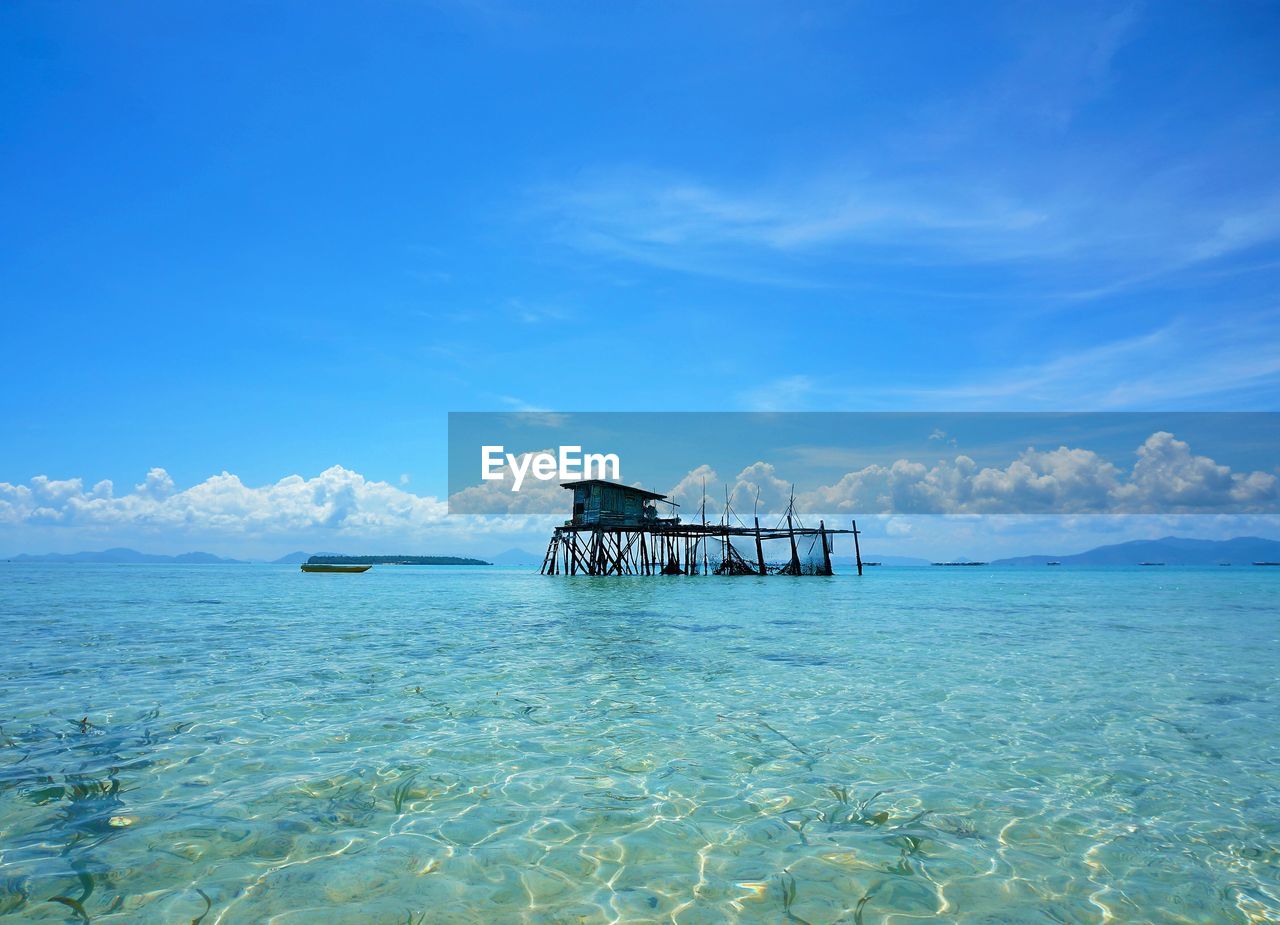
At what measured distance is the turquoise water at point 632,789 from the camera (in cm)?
484

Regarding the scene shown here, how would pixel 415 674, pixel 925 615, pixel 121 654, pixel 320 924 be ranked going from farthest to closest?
pixel 925 615 < pixel 121 654 < pixel 415 674 < pixel 320 924

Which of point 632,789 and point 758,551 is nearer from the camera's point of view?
point 632,789

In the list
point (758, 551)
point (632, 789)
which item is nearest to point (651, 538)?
point (758, 551)

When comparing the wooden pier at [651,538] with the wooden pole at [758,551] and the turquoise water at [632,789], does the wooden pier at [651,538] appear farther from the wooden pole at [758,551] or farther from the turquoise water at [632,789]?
the turquoise water at [632,789]

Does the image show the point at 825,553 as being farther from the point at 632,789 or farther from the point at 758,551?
Answer: the point at 632,789

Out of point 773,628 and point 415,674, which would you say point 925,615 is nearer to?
point 773,628

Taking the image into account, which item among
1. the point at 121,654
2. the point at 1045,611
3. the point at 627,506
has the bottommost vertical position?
the point at 1045,611

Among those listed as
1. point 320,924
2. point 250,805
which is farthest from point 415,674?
point 320,924

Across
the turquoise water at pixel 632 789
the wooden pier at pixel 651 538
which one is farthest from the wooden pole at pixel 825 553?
the turquoise water at pixel 632 789

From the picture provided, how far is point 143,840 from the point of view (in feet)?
18.5

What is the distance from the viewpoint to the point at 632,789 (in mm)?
6980

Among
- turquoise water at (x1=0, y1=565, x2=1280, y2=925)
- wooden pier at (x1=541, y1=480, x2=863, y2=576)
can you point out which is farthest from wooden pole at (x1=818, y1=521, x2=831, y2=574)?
turquoise water at (x1=0, y1=565, x2=1280, y2=925)

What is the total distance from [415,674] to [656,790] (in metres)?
8.22

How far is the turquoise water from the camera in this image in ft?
15.9
